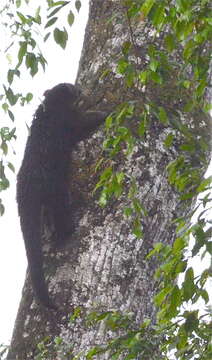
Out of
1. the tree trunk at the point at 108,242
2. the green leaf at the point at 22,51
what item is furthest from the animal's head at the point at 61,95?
the green leaf at the point at 22,51

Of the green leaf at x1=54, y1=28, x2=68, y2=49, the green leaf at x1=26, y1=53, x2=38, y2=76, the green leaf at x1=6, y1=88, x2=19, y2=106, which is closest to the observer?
the green leaf at x1=54, y1=28, x2=68, y2=49

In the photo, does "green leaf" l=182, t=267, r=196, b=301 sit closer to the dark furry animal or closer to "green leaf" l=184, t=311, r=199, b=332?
"green leaf" l=184, t=311, r=199, b=332

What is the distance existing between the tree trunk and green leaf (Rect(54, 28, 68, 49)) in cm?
21

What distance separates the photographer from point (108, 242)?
9.91ft

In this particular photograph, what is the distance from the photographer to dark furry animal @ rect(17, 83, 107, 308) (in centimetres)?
318

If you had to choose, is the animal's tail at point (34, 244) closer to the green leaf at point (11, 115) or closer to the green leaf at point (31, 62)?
the green leaf at point (11, 115)

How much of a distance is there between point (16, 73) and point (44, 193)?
0.58m

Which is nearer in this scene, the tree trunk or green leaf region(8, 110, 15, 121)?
the tree trunk

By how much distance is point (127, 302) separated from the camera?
2.93 meters

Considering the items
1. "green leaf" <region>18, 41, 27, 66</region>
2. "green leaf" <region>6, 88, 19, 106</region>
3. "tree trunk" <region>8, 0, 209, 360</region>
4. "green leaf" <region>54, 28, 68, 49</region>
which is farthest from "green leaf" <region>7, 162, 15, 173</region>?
"green leaf" <region>54, 28, 68, 49</region>

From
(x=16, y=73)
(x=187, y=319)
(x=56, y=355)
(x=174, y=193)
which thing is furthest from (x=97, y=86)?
(x=187, y=319)

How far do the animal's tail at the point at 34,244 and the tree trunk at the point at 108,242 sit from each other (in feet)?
0.16

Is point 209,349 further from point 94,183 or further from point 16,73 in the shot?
point 16,73

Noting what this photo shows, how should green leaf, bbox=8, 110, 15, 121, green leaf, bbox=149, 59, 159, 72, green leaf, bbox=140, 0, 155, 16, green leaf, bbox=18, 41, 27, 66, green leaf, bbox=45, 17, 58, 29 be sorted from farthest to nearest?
1. green leaf, bbox=8, 110, 15, 121
2. green leaf, bbox=18, 41, 27, 66
3. green leaf, bbox=45, 17, 58, 29
4. green leaf, bbox=149, 59, 159, 72
5. green leaf, bbox=140, 0, 155, 16
